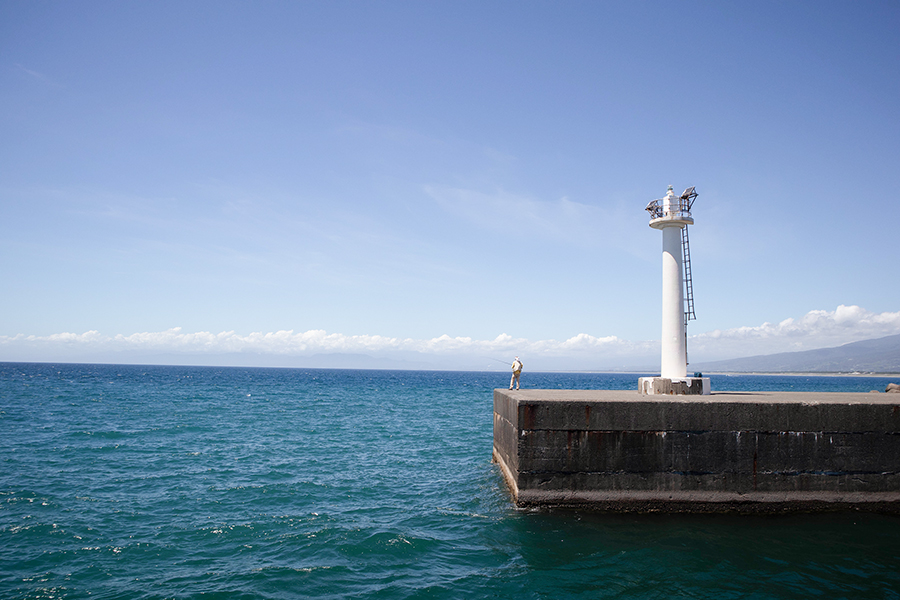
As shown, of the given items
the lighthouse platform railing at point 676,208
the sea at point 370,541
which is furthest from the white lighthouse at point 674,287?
the sea at point 370,541

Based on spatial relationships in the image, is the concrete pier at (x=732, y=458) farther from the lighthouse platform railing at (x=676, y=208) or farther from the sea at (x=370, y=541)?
the lighthouse platform railing at (x=676, y=208)

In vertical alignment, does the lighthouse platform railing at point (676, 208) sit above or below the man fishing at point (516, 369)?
above

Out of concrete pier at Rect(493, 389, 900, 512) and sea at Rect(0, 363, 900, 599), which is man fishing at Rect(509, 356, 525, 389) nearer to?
sea at Rect(0, 363, 900, 599)

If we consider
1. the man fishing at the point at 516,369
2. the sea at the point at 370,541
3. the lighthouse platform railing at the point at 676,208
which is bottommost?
the sea at the point at 370,541

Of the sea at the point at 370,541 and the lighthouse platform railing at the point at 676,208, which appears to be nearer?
the sea at the point at 370,541

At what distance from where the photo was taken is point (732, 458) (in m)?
9.84

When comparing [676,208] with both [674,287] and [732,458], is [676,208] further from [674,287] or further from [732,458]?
[732,458]

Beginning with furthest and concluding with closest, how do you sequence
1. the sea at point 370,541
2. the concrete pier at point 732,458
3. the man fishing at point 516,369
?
the man fishing at point 516,369
the concrete pier at point 732,458
the sea at point 370,541

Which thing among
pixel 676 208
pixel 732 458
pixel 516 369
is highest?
pixel 676 208

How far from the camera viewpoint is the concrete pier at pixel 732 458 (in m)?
9.82

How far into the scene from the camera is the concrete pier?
9820 mm

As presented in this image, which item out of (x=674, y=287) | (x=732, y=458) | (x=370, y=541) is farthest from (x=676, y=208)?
(x=370, y=541)

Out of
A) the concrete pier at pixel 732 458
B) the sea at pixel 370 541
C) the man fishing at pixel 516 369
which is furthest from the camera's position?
the man fishing at pixel 516 369

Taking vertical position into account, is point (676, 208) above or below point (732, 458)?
above
